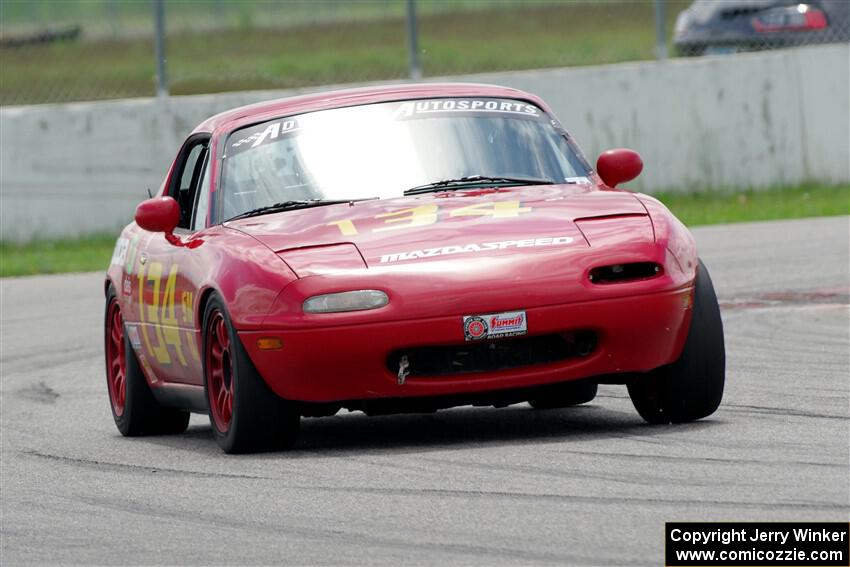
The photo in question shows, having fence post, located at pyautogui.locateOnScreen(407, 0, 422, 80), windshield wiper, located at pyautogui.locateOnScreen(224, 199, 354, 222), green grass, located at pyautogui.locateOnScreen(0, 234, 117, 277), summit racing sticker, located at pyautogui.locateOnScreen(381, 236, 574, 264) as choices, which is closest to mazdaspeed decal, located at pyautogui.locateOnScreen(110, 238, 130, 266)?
windshield wiper, located at pyautogui.locateOnScreen(224, 199, 354, 222)

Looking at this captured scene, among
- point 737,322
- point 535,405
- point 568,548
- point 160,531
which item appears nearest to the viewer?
point 568,548

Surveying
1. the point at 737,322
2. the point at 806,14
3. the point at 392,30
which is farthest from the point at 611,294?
the point at 806,14

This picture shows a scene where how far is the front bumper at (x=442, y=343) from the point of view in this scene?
687 cm

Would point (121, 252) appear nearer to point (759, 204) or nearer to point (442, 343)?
point (442, 343)

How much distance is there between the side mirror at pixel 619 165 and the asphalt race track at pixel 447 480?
971 mm

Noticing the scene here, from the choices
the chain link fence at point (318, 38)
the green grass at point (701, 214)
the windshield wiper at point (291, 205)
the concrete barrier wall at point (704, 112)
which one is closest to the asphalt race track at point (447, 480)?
the windshield wiper at point (291, 205)

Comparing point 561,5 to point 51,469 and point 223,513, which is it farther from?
point 223,513

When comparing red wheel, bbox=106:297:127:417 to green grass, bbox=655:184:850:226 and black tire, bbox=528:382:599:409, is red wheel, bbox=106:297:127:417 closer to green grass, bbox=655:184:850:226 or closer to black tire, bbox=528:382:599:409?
black tire, bbox=528:382:599:409

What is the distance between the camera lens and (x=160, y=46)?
17906 millimetres

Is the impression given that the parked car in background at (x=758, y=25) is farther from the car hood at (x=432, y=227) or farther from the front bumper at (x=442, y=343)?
the front bumper at (x=442, y=343)

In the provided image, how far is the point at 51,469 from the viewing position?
7.55 m

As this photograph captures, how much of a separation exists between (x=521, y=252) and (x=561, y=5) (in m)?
12.0

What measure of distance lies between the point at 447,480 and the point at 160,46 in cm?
1216

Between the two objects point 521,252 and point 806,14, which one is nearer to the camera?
point 521,252
